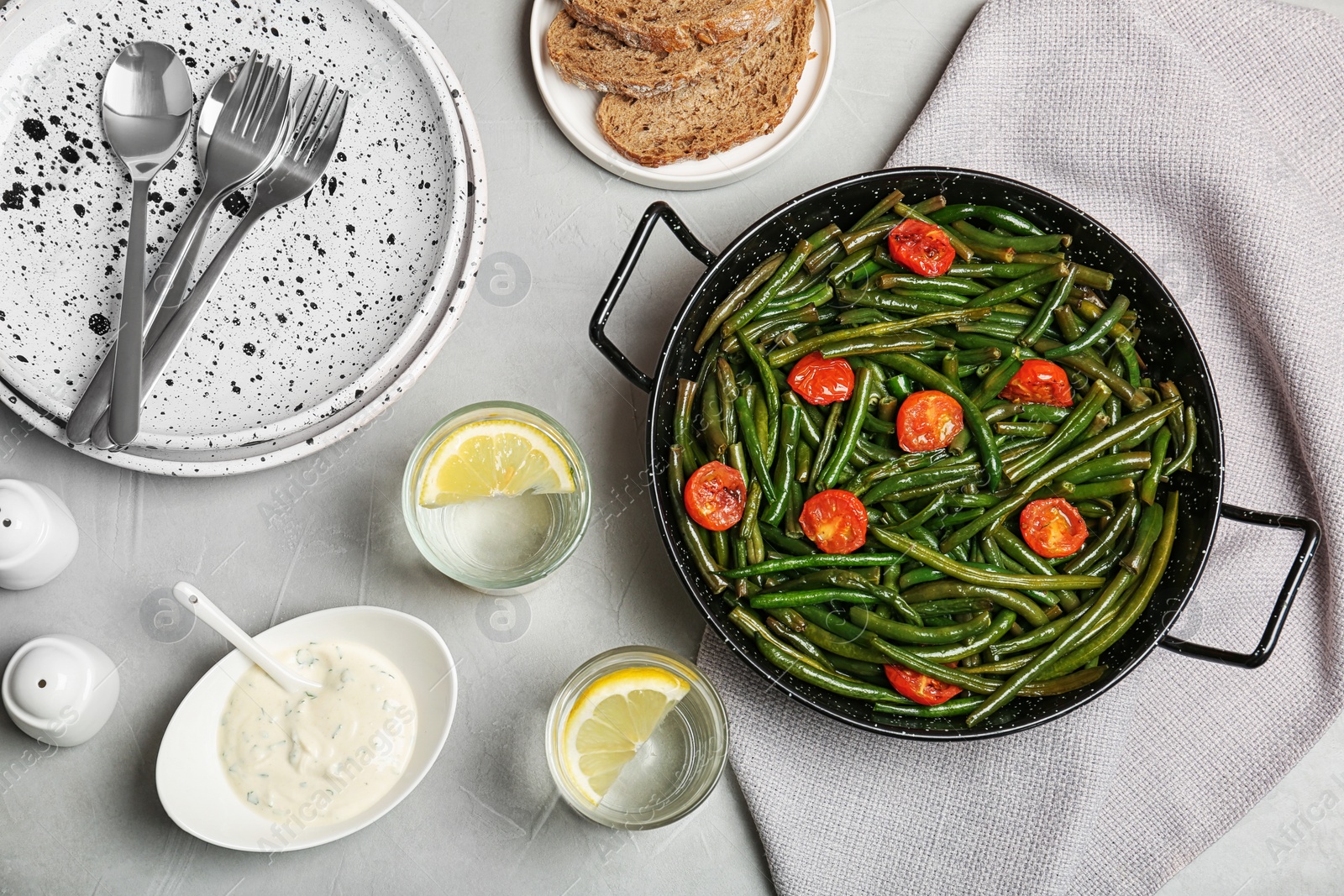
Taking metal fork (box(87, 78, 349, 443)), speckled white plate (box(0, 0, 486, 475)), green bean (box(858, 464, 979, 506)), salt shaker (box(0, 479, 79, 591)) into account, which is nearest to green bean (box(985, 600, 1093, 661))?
green bean (box(858, 464, 979, 506))

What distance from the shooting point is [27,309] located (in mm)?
2211

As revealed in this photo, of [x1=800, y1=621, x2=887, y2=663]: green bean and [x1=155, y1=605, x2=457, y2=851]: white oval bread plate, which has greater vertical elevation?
[x1=800, y1=621, x2=887, y2=663]: green bean

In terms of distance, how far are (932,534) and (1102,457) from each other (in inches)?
17.7

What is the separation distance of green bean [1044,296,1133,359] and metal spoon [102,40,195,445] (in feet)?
7.08

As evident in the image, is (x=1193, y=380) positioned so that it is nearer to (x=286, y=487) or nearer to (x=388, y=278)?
(x=388, y=278)

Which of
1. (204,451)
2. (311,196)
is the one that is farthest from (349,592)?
(311,196)

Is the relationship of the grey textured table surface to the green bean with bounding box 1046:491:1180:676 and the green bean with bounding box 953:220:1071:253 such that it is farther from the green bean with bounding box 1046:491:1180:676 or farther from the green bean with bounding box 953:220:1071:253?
the green bean with bounding box 1046:491:1180:676

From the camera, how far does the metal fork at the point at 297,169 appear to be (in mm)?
2219

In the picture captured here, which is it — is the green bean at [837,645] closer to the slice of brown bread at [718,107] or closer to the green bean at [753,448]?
the green bean at [753,448]

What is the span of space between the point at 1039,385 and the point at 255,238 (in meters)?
1.96

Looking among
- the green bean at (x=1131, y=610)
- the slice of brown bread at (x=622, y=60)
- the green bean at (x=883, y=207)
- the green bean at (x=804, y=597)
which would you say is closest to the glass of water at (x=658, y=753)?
the green bean at (x=804, y=597)

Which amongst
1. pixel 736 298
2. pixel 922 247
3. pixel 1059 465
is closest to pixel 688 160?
pixel 736 298

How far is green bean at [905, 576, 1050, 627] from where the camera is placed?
2.08m

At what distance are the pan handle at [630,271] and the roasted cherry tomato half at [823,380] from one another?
1.11 feet
